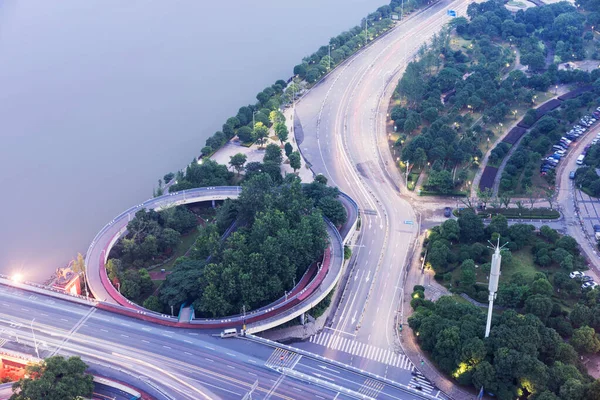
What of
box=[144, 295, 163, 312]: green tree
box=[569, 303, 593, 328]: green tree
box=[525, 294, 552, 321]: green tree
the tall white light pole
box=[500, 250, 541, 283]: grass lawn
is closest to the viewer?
the tall white light pole

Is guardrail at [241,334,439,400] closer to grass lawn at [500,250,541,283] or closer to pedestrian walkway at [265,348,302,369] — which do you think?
pedestrian walkway at [265,348,302,369]

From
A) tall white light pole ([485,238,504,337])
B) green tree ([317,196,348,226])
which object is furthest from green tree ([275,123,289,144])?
tall white light pole ([485,238,504,337])

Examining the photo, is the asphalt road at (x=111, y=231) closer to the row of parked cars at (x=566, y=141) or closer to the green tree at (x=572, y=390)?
the green tree at (x=572, y=390)

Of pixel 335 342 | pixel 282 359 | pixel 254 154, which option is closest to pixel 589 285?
pixel 335 342

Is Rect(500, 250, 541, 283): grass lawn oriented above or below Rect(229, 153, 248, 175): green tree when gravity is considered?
below

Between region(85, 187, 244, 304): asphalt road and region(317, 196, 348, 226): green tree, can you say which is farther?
region(317, 196, 348, 226): green tree

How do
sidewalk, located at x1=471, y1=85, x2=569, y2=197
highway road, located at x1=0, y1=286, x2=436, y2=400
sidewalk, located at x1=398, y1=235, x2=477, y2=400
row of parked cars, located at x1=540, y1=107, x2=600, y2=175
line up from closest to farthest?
highway road, located at x1=0, y1=286, x2=436, y2=400, sidewalk, located at x1=398, y1=235, x2=477, y2=400, sidewalk, located at x1=471, y1=85, x2=569, y2=197, row of parked cars, located at x1=540, y1=107, x2=600, y2=175

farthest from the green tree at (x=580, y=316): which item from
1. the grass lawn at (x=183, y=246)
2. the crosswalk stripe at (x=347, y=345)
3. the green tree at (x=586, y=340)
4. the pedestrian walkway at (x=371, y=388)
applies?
the grass lawn at (x=183, y=246)
